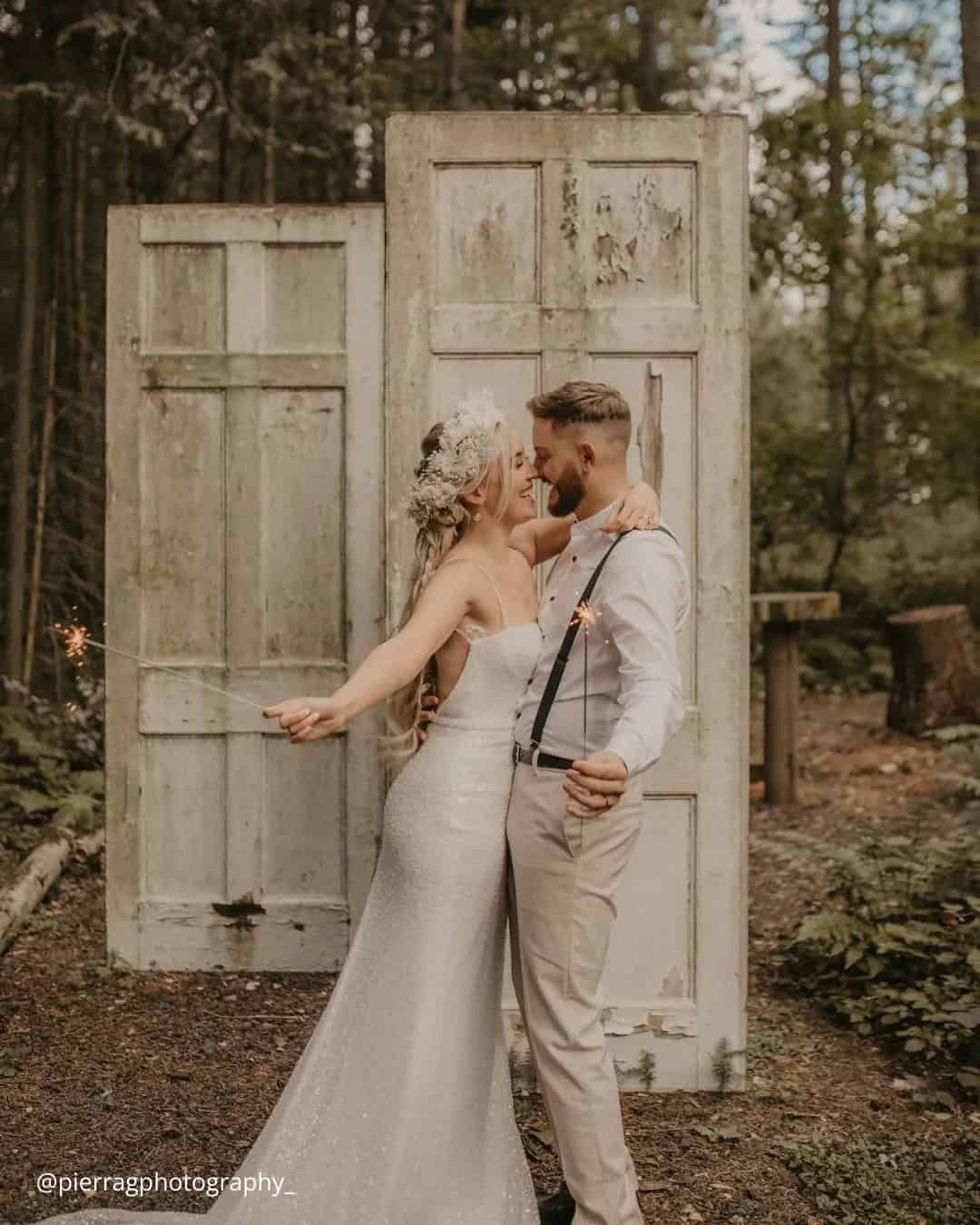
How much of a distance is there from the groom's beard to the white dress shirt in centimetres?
5

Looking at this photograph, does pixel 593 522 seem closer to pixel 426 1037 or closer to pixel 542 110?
pixel 426 1037

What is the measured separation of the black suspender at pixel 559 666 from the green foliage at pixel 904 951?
2.06 meters

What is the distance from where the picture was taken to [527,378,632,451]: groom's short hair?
3170 mm

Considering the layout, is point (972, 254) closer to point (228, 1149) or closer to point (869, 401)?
point (869, 401)

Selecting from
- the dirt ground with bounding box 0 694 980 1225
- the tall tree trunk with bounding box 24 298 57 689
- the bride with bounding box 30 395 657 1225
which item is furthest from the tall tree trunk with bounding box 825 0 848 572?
the bride with bounding box 30 395 657 1225

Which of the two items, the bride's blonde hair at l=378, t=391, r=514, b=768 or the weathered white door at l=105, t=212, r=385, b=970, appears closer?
the bride's blonde hair at l=378, t=391, r=514, b=768

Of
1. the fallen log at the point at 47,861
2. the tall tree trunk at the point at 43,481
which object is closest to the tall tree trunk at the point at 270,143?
the tall tree trunk at the point at 43,481

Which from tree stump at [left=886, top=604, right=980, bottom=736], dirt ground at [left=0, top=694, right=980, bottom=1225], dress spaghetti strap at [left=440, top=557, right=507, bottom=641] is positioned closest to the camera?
dress spaghetti strap at [left=440, top=557, right=507, bottom=641]

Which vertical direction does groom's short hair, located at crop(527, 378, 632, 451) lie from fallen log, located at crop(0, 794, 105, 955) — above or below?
above

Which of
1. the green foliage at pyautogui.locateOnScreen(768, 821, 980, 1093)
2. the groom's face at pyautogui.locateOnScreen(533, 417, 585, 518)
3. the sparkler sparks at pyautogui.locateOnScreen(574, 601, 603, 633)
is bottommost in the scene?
the green foliage at pyautogui.locateOnScreen(768, 821, 980, 1093)

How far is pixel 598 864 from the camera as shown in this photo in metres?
3.04

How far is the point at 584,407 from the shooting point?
10.4ft

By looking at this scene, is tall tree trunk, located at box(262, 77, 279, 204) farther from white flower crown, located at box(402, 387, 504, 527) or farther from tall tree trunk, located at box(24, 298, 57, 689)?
white flower crown, located at box(402, 387, 504, 527)

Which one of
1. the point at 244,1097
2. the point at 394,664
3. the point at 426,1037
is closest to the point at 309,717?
the point at 394,664
